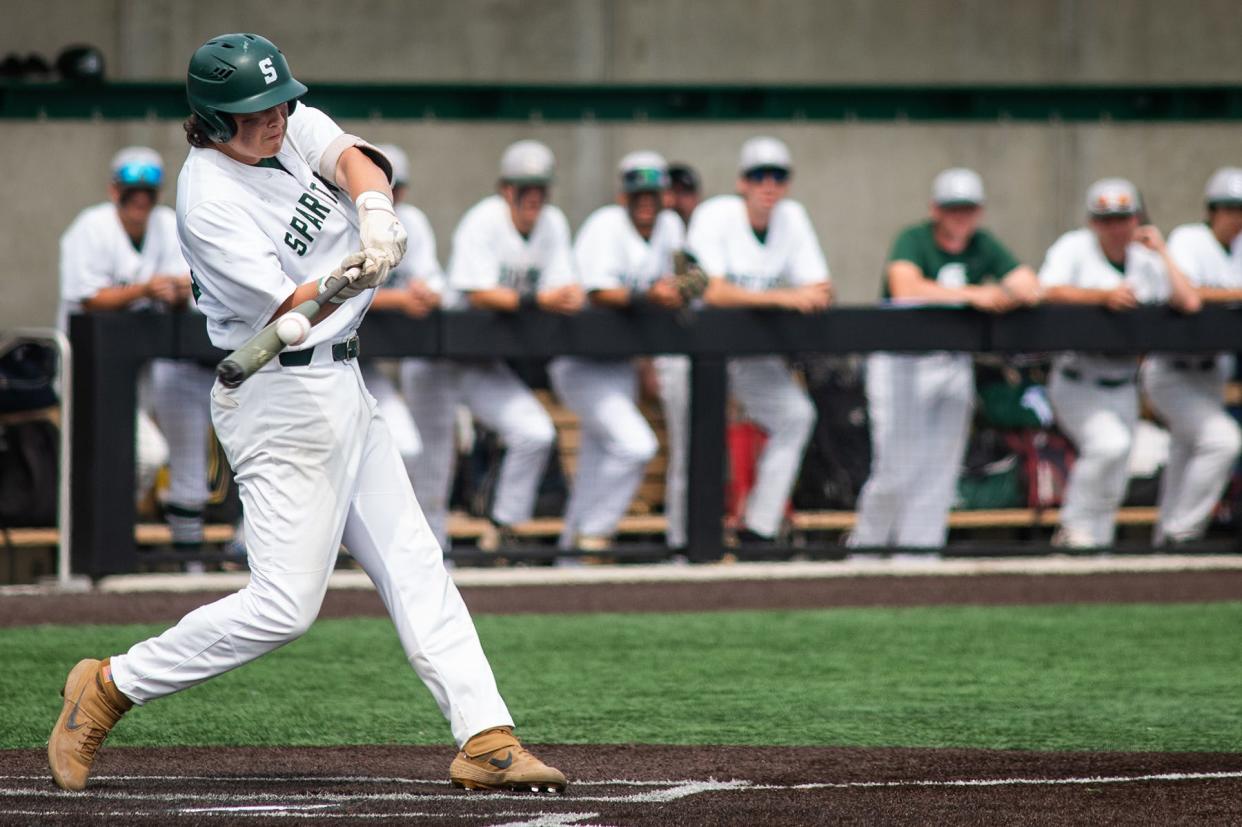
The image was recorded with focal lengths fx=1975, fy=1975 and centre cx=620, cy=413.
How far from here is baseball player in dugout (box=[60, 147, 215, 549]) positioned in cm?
960

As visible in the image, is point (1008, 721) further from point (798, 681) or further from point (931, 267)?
point (931, 267)

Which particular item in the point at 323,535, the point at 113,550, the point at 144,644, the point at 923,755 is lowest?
the point at 113,550

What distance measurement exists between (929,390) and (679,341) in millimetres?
1328

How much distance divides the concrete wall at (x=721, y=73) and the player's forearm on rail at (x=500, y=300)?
7.39 metres

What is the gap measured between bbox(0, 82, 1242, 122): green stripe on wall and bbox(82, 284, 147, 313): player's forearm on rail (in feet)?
22.3

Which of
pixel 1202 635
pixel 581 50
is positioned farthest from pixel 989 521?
pixel 581 50

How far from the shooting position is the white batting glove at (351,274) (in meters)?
4.53

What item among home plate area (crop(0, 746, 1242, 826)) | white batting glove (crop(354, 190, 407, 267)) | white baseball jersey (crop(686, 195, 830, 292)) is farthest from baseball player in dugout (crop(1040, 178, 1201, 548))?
white batting glove (crop(354, 190, 407, 267))

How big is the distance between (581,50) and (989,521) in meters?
8.37

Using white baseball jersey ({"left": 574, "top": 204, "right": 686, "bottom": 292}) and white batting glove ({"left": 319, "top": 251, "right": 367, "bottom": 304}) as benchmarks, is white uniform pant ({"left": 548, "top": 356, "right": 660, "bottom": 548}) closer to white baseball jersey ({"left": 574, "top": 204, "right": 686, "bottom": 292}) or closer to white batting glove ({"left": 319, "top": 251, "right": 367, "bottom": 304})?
white baseball jersey ({"left": 574, "top": 204, "right": 686, "bottom": 292})

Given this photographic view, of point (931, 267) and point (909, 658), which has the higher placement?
point (931, 267)

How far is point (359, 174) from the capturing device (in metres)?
A: 4.79

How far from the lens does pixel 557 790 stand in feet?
15.6

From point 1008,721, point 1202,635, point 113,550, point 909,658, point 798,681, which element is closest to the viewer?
point 1008,721
